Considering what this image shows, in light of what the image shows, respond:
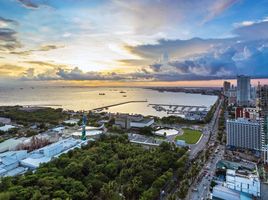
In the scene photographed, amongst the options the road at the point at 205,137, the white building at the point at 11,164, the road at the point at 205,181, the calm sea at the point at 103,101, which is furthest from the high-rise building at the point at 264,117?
the calm sea at the point at 103,101

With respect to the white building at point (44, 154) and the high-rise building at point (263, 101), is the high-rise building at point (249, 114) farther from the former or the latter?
the white building at point (44, 154)

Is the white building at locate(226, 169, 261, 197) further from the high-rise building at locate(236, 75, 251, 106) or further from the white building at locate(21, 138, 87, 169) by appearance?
the high-rise building at locate(236, 75, 251, 106)

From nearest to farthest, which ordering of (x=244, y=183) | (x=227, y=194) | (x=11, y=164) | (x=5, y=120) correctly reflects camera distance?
(x=227, y=194) → (x=244, y=183) → (x=11, y=164) → (x=5, y=120)

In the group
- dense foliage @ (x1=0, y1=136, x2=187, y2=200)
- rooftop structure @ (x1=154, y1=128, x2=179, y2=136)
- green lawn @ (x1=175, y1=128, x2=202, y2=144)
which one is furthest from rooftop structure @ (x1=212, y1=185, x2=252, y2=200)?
rooftop structure @ (x1=154, y1=128, x2=179, y2=136)

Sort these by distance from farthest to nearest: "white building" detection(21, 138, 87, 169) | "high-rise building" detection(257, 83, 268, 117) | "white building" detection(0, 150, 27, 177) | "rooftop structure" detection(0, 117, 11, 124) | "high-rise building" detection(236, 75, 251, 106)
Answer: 1. "high-rise building" detection(236, 75, 251, 106)
2. "rooftop structure" detection(0, 117, 11, 124)
3. "high-rise building" detection(257, 83, 268, 117)
4. "white building" detection(21, 138, 87, 169)
5. "white building" detection(0, 150, 27, 177)

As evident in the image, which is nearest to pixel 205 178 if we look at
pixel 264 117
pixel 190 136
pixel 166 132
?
pixel 264 117

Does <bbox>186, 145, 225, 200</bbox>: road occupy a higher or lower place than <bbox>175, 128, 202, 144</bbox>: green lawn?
lower

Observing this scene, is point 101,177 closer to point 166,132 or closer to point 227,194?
point 227,194
